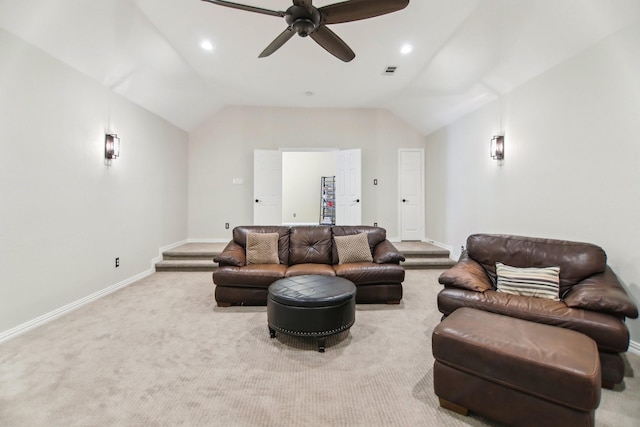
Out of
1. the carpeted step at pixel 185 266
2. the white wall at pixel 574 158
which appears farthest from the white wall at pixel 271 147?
the white wall at pixel 574 158

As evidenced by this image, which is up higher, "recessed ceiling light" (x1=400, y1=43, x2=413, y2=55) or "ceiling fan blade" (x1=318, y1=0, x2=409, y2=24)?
"recessed ceiling light" (x1=400, y1=43, x2=413, y2=55)

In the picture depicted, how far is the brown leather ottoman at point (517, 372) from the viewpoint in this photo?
4.30 feet

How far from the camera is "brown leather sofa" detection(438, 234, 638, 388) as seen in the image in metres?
1.82

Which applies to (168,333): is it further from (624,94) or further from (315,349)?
(624,94)

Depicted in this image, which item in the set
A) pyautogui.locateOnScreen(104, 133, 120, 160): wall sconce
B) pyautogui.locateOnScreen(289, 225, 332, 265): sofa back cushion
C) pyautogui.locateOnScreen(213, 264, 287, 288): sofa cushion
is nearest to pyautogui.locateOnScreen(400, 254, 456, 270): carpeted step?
pyautogui.locateOnScreen(289, 225, 332, 265): sofa back cushion

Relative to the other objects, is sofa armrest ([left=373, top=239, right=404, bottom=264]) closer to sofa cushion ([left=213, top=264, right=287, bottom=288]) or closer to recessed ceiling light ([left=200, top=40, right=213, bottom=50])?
sofa cushion ([left=213, top=264, right=287, bottom=288])

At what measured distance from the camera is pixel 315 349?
2.31 m

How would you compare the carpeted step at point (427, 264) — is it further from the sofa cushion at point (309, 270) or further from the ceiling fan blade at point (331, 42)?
the ceiling fan blade at point (331, 42)

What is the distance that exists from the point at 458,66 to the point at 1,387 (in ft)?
17.6

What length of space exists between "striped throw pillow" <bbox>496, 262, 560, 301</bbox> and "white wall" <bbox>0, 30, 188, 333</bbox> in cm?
439

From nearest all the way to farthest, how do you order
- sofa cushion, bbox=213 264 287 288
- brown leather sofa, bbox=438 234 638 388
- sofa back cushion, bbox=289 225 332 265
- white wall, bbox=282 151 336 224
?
brown leather sofa, bbox=438 234 638 388, sofa cushion, bbox=213 264 287 288, sofa back cushion, bbox=289 225 332 265, white wall, bbox=282 151 336 224

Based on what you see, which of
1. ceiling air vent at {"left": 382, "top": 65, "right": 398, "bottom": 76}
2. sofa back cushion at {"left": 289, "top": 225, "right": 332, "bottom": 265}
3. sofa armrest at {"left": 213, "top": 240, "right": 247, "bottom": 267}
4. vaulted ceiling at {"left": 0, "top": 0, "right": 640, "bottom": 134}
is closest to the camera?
vaulted ceiling at {"left": 0, "top": 0, "right": 640, "bottom": 134}

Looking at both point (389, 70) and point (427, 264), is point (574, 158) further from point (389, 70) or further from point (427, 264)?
point (389, 70)

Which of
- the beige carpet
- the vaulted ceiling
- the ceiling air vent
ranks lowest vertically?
the beige carpet
